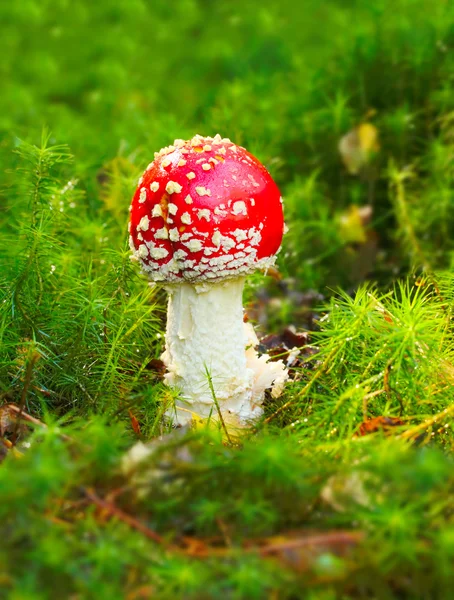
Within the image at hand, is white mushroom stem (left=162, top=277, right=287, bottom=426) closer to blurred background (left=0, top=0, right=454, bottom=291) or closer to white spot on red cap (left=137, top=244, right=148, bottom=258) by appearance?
white spot on red cap (left=137, top=244, right=148, bottom=258)

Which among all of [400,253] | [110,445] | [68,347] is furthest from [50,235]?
[400,253]

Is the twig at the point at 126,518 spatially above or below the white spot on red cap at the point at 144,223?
below

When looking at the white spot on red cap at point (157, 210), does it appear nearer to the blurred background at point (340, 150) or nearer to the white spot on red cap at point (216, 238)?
the white spot on red cap at point (216, 238)

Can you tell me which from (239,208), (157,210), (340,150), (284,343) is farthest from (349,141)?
(157,210)

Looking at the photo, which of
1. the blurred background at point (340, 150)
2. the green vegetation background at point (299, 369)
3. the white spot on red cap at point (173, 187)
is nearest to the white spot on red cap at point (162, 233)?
the white spot on red cap at point (173, 187)

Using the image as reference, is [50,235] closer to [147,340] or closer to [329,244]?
[147,340]

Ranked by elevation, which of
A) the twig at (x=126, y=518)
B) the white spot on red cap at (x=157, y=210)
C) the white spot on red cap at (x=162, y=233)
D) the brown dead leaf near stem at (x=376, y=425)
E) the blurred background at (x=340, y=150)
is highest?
the blurred background at (x=340, y=150)

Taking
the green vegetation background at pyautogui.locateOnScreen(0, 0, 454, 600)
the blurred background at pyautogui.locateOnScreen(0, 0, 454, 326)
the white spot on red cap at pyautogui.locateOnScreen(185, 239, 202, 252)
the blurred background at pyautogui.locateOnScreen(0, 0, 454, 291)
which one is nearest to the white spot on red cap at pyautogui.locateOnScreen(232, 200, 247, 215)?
the white spot on red cap at pyautogui.locateOnScreen(185, 239, 202, 252)
